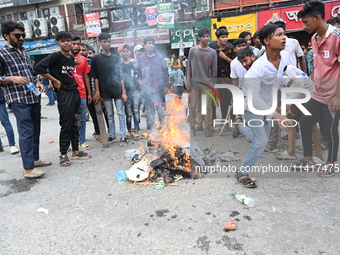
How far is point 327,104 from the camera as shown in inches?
138

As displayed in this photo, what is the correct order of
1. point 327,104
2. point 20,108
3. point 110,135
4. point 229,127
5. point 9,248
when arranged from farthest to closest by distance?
point 229,127
point 110,135
point 20,108
point 327,104
point 9,248

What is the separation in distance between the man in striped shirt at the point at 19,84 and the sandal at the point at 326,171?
4114 mm

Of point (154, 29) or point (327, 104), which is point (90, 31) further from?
point (327, 104)

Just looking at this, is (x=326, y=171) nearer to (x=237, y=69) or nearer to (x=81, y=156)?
(x=237, y=69)

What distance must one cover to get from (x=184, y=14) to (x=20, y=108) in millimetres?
19238

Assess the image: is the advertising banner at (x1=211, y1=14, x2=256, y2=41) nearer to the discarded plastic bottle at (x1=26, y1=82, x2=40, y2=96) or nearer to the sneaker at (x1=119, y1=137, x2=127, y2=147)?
the sneaker at (x1=119, y1=137, x2=127, y2=147)

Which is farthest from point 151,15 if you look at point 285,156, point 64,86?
point 285,156

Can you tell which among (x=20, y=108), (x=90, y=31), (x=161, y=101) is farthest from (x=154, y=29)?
(x=20, y=108)

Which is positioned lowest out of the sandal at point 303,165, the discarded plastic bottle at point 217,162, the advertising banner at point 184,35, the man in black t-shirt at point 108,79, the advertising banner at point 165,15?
the discarded plastic bottle at point 217,162

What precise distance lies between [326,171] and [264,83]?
156 centimetres

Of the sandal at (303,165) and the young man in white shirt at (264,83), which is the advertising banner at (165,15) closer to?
the young man in white shirt at (264,83)

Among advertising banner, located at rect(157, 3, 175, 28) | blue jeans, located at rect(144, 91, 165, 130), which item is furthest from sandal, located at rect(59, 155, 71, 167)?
advertising banner, located at rect(157, 3, 175, 28)

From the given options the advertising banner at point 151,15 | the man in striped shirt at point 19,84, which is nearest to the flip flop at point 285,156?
the man in striped shirt at point 19,84

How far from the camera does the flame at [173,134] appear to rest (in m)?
4.01
